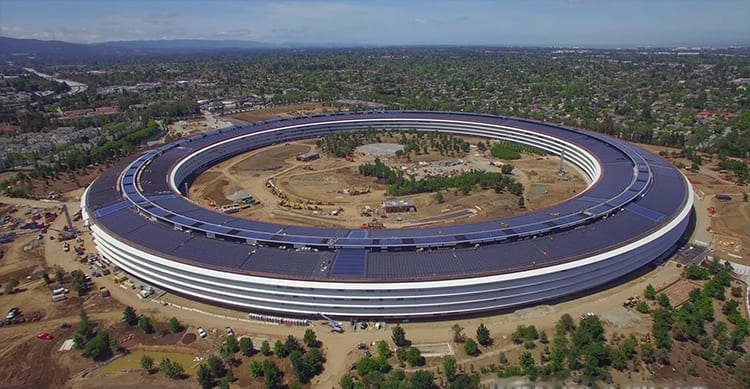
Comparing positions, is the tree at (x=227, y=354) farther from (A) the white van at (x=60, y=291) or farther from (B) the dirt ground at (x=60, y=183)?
(B) the dirt ground at (x=60, y=183)

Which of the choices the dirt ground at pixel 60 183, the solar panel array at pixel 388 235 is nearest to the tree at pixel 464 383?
the solar panel array at pixel 388 235

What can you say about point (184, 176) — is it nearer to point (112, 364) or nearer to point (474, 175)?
point (112, 364)

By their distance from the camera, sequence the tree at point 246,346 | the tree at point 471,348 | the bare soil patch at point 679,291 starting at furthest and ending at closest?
1. the bare soil patch at point 679,291
2. the tree at point 246,346
3. the tree at point 471,348

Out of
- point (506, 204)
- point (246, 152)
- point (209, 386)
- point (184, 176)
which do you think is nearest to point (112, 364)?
point (209, 386)

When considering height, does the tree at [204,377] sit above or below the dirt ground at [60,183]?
below

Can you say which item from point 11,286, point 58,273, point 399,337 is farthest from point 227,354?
point 11,286
